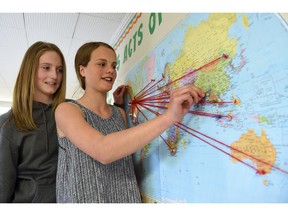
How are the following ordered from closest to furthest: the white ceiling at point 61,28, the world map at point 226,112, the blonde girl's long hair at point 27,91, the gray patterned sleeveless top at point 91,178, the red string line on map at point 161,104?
the world map at point 226,112 → the red string line on map at point 161,104 → the gray patterned sleeveless top at point 91,178 → the blonde girl's long hair at point 27,91 → the white ceiling at point 61,28

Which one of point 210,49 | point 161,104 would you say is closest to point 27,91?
point 161,104

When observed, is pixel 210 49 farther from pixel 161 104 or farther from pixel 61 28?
pixel 61 28

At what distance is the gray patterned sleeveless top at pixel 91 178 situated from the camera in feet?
2.81

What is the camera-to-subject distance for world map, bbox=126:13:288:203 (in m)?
0.51

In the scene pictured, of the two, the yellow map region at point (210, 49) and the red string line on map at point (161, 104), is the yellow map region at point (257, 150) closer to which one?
the red string line on map at point (161, 104)

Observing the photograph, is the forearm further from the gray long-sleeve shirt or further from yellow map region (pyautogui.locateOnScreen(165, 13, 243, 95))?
the gray long-sleeve shirt

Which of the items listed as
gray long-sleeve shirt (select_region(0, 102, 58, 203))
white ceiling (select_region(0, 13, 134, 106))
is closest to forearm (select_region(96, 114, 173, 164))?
gray long-sleeve shirt (select_region(0, 102, 58, 203))

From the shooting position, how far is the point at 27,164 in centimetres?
100

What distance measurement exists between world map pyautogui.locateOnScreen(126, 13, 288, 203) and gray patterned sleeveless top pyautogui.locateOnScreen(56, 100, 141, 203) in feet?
0.43

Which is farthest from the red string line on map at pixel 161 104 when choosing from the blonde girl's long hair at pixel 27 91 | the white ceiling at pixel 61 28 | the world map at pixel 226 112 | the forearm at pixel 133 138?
the white ceiling at pixel 61 28

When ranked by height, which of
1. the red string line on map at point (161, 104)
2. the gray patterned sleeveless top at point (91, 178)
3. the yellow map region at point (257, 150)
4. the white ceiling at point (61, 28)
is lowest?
the gray patterned sleeveless top at point (91, 178)

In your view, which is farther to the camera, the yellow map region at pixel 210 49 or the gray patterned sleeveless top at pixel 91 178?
the gray patterned sleeveless top at pixel 91 178
